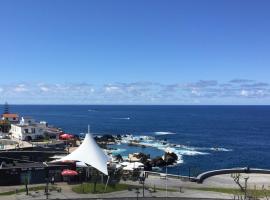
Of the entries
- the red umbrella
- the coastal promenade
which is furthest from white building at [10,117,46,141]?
the red umbrella

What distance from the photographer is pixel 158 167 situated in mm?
84125

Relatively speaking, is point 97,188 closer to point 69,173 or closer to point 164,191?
point 69,173

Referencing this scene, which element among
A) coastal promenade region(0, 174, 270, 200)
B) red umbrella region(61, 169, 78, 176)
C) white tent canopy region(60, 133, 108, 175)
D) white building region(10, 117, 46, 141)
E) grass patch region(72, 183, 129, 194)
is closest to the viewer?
coastal promenade region(0, 174, 270, 200)

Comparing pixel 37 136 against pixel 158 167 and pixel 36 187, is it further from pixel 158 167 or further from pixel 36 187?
pixel 36 187

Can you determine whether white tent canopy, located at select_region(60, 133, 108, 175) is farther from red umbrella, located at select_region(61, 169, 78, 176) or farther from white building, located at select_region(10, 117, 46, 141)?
white building, located at select_region(10, 117, 46, 141)

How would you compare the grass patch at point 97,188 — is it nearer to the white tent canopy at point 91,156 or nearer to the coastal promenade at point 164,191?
the coastal promenade at point 164,191

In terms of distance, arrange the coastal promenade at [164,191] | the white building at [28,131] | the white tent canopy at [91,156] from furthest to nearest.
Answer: the white building at [28,131], the white tent canopy at [91,156], the coastal promenade at [164,191]

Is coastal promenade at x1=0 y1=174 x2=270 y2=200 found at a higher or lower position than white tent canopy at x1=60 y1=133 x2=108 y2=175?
lower

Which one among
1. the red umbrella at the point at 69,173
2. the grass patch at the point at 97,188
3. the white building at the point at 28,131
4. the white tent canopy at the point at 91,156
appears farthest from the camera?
the white building at the point at 28,131

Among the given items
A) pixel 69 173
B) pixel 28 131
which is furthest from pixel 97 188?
pixel 28 131

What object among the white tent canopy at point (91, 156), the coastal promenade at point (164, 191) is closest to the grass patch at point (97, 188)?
the coastal promenade at point (164, 191)

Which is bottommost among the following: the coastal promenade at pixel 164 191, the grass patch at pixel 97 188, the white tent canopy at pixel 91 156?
the coastal promenade at pixel 164 191

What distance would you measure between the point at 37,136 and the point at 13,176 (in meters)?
53.8

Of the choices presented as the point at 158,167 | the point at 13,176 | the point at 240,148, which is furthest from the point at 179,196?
the point at 240,148
